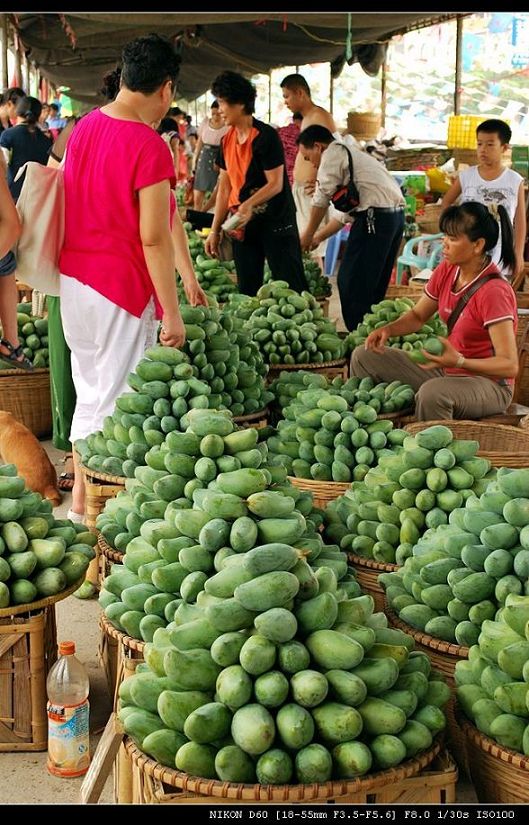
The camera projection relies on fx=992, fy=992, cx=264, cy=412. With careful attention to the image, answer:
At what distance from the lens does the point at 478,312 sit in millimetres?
3580

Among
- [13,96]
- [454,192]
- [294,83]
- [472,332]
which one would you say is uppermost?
[13,96]

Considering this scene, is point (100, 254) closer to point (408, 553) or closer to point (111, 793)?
point (408, 553)

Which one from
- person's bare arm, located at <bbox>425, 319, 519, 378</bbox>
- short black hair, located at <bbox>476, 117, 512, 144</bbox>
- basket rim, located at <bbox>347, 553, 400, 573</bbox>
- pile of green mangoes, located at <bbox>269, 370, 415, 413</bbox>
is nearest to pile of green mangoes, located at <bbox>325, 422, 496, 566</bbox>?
basket rim, located at <bbox>347, 553, 400, 573</bbox>

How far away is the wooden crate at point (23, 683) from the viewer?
212cm

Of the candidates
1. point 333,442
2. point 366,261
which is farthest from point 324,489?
point 366,261

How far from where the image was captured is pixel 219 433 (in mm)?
2105

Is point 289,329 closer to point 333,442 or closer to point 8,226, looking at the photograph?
point 333,442

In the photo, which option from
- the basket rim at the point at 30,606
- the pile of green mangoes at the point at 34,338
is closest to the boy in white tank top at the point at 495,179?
the pile of green mangoes at the point at 34,338

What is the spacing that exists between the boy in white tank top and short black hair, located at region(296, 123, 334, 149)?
799mm

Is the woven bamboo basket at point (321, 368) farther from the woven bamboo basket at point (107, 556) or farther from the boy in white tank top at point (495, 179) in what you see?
Result: the woven bamboo basket at point (107, 556)

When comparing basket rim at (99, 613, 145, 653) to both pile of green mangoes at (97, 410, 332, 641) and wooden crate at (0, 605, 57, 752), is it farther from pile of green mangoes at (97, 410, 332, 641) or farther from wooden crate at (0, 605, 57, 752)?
wooden crate at (0, 605, 57, 752)

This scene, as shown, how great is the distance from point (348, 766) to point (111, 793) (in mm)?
755

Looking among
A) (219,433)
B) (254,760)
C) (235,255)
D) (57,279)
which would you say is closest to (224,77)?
(235,255)

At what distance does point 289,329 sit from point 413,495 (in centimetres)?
192
